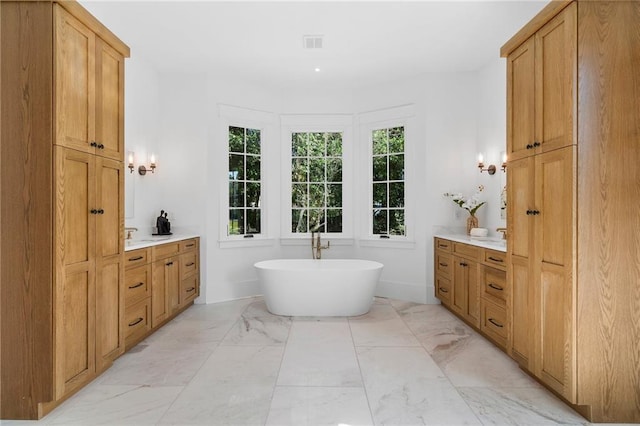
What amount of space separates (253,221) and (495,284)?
325 cm

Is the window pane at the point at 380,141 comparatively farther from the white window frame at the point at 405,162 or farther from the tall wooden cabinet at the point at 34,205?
the tall wooden cabinet at the point at 34,205

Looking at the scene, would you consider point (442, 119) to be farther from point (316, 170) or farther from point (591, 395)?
point (591, 395)

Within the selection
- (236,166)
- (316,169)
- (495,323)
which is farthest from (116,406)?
(316,169)

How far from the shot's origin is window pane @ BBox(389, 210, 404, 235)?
5.22 metres

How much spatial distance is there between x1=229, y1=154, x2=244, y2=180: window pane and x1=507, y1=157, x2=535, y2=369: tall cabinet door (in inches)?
137

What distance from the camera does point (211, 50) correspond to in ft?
13.8

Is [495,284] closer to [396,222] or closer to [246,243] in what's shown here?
[396,222]

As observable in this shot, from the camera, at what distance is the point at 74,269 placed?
234 cm

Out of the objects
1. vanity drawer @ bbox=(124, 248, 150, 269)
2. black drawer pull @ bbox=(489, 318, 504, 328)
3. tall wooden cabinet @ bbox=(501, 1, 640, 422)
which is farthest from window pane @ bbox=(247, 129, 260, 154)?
tall wooden cabinet @ bbox=(501, 1, 640, 422)

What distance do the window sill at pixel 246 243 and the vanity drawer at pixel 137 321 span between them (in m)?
1.54

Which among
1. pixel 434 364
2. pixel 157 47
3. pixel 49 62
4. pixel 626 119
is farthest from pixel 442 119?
pixel 49 62

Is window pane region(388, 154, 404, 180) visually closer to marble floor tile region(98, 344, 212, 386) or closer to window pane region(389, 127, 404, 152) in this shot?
window pane region(389, 127, 404, 152)

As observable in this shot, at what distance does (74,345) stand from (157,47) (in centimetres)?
317

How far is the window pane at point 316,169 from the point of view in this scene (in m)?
5.62
